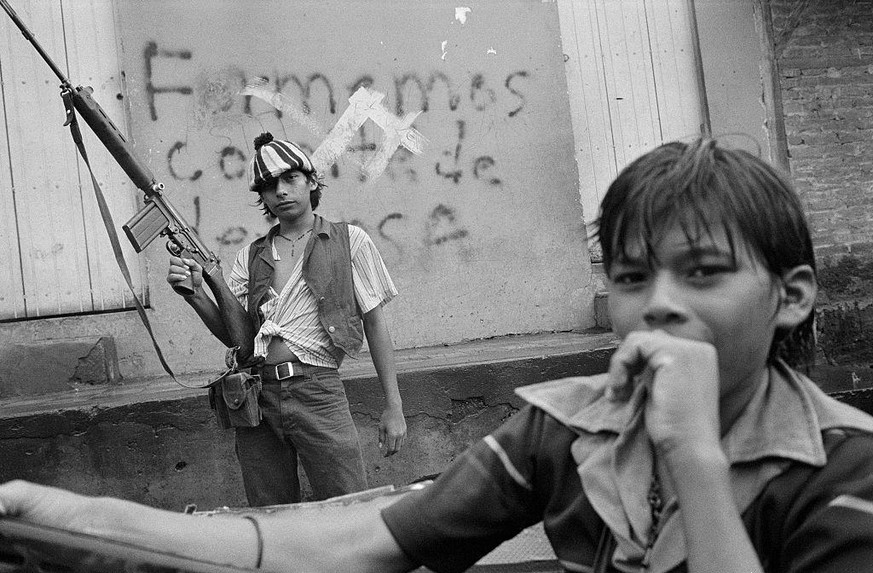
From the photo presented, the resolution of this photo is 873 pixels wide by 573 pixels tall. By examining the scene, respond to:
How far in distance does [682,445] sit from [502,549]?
0.88 metres

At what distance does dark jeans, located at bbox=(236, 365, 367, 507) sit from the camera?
3750 millimetres

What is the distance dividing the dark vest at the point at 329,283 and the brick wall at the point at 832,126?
392 centimetres

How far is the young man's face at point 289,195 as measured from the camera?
13.0 ft

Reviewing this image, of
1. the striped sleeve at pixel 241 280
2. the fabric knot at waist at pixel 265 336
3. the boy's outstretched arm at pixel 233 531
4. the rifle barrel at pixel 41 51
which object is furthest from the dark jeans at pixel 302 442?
the boy's outstretched arm at pixel 233 531

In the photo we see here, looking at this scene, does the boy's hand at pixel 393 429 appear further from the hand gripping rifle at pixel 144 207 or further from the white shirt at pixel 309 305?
the hand gripping rifle at pixel 144 207

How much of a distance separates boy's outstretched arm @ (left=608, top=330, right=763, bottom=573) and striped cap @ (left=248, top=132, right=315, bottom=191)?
301 cm

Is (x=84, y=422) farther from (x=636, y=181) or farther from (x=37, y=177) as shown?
(x=636, y=181)

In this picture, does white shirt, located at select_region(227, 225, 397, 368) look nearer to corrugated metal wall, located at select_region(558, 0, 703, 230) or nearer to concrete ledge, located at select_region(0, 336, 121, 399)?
concrete ledge, located at select_region(0, 336, 121, 399)

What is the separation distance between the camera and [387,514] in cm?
136

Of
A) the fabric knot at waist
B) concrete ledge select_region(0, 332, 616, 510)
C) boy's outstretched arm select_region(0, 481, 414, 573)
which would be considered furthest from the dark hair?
boy's outstretched arm select_region(0, 481, 414, 573)

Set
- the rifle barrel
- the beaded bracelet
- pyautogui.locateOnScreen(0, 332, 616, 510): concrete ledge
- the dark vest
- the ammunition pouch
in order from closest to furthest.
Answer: the beaded bracelet
the ammunition pouch
the dark vest
the rifle barrel
pyautogui.locateOnScreen(0, 332, 616, 510): concrete ledge

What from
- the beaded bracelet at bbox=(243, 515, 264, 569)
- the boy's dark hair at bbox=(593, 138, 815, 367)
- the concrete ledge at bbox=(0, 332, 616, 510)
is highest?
the boy's dark hair at bbox=(593, 138, 815, 367)

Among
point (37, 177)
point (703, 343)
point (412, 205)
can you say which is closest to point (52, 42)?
point (37, 177)

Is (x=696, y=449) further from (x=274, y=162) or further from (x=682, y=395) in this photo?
(x=274, y=162)
